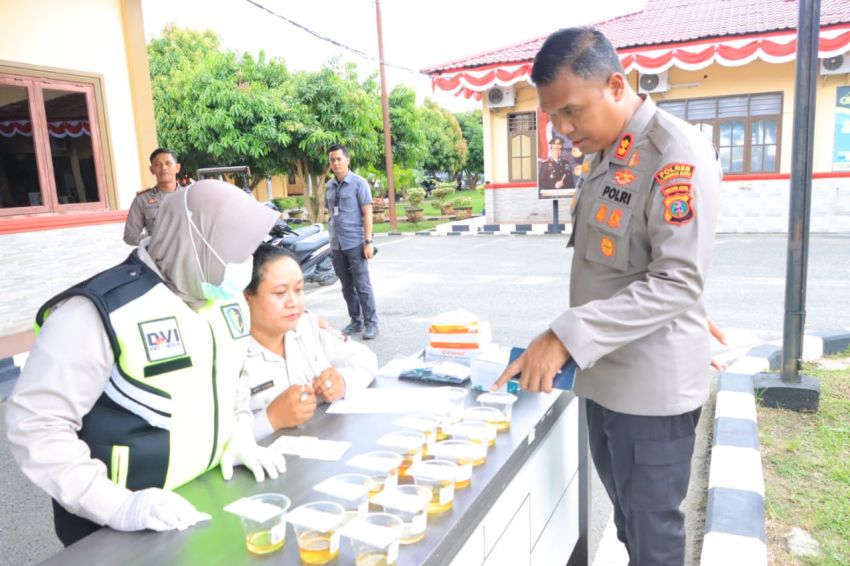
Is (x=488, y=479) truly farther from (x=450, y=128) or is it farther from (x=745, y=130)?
(x=450, y=128)

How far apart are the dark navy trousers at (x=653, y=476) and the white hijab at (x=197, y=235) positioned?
105 centimetres

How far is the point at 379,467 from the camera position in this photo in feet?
4.69

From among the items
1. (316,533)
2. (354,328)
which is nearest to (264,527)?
(316,533)

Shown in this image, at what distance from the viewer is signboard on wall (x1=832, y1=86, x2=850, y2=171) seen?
10.9m

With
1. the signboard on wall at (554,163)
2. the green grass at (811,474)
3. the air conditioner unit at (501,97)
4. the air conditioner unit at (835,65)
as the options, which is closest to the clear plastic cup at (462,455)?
the green grass at (811,474)

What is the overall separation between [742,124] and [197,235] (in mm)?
12225

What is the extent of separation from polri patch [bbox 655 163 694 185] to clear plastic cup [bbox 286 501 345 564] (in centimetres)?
100

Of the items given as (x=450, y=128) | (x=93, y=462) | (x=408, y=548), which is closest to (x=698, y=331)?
(x=408, y=548)

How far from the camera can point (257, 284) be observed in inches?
79.4

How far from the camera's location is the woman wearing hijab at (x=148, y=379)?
1263 millimetres

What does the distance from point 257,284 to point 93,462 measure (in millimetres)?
814

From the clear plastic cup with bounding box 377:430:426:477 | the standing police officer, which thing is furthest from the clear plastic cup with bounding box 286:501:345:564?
the standing police officer

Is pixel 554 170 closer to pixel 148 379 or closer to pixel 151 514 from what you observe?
pixel 148 379

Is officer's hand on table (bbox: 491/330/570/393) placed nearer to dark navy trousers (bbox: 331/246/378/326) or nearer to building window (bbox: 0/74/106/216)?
dark navy trousers (bbox: 331/246/378/326)
